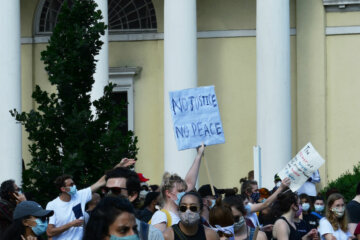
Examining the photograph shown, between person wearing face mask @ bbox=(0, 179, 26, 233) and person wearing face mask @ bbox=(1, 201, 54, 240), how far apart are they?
77.8 inches

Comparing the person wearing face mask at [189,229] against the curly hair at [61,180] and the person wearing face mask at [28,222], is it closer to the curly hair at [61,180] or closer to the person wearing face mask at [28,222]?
the person wearing face mask at [28,222]

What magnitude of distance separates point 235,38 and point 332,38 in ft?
8.15

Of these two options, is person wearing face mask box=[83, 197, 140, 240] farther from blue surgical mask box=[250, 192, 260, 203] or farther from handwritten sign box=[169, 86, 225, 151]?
blue surgical mask box=[250, 192, 260, 203]

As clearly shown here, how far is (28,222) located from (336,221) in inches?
165

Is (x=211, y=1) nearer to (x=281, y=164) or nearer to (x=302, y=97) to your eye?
(x=302, y=97)

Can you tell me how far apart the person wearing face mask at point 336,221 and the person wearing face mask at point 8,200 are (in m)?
3.33

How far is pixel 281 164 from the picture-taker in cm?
2378

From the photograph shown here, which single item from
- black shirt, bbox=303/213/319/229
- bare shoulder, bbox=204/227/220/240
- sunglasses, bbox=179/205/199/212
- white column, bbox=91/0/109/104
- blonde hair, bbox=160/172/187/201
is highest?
white column, bbox=91/0/109/104

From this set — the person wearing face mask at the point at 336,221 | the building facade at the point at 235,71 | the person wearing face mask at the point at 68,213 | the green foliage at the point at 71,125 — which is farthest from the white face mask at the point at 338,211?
the building facade at the point at 235,71

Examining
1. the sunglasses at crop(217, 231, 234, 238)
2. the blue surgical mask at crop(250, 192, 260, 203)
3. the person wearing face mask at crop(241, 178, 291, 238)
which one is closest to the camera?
the sunglasses at crop(217, 231, 234, 238)

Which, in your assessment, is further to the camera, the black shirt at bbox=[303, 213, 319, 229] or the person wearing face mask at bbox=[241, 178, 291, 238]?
the black shirt at bbox=[303, 213, 319, 229]

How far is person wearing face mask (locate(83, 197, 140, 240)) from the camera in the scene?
236 inches

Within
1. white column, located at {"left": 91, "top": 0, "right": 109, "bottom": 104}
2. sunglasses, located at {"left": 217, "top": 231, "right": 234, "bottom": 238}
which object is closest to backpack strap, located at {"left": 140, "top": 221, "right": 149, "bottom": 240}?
sunglasses, located at {"left": 217, "top": 231, "right": 234, "bottom": 238}

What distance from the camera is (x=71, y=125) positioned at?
36.4ft
